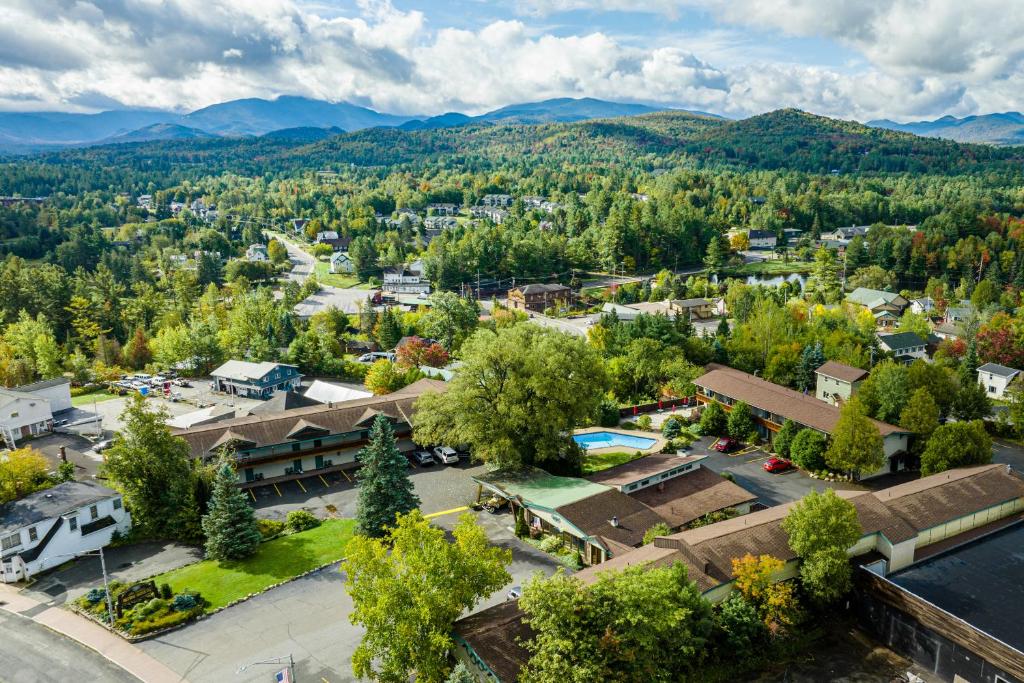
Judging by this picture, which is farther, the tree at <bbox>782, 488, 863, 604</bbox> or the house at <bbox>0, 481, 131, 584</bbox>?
the house at <bbox>0, 481, 131, 584</bbox>

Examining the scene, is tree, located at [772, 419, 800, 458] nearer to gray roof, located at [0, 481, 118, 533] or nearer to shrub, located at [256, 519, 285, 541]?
shrub, located at [256, 519, 285, 541]

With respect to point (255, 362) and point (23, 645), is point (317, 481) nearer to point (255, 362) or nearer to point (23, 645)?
point (23, 645)

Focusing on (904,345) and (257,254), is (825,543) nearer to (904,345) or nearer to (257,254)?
(904,345)

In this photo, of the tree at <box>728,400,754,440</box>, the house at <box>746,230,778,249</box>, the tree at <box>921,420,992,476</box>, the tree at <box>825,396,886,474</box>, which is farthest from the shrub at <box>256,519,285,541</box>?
the house at <box>746,230,778,249</box>

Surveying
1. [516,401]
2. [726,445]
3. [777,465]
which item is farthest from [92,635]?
[777,465]

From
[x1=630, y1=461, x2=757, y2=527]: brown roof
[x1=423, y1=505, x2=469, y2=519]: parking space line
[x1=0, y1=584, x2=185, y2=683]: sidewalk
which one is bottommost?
[x1=0, y1=584, x2=185, y2=683]: sidewalk

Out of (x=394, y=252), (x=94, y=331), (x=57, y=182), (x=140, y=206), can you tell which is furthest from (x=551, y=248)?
(x=57, y=182)
